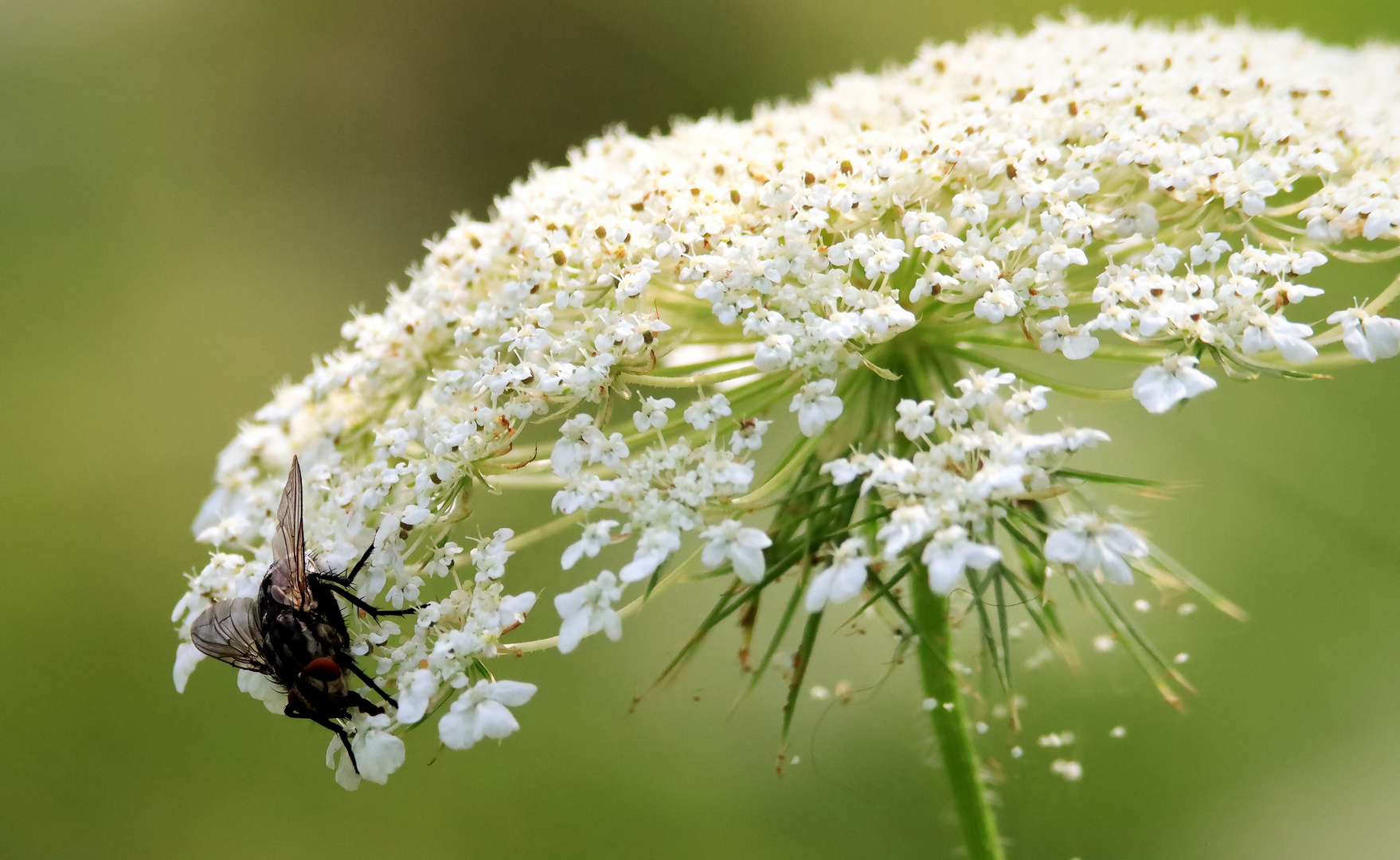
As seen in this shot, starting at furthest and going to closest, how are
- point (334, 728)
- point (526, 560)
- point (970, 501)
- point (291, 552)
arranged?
1. point (526, 560)
2. point (291, 552)
3. point (334, 728)
4. point (970, 501)

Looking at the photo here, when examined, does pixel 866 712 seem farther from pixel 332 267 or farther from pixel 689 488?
pixel 332 267

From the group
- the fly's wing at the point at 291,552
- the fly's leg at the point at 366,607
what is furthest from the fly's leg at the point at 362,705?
the fly's wing at the point at 291,552

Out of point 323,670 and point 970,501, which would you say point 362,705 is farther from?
point 970,501

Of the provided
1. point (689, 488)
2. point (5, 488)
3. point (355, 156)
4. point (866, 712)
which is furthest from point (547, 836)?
point (355, 156)

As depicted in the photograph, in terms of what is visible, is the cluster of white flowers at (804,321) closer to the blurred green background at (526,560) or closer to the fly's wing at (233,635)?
the fly's wing at (233,635)

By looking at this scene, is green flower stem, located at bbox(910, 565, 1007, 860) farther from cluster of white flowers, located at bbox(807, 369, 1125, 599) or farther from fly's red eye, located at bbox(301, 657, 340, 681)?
fly's red eye, located at bbox(301, 657, 340, 681)

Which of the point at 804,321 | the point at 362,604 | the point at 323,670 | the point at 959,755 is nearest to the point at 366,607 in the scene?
the point at 362,604

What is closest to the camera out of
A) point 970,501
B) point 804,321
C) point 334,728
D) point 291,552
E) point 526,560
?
point 970,501
